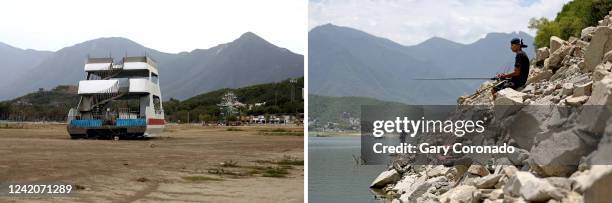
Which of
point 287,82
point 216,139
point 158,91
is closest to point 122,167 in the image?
Result: point 216,139

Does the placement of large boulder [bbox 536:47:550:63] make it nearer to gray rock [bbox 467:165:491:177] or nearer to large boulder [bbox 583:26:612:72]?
large boulder [bbox 583:26:612:72]

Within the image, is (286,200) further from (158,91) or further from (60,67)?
(60,67)

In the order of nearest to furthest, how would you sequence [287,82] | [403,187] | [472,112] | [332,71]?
[472,112]
[403,187]
[287,82]
[332,71]

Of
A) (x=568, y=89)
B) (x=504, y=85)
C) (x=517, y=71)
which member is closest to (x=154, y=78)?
(x=504, y=85)

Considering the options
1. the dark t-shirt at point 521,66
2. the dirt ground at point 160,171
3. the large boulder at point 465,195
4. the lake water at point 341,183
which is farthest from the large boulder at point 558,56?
the dirt ground at point 160,171

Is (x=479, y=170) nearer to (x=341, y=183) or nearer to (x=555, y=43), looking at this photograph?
(x=555, y=43)
